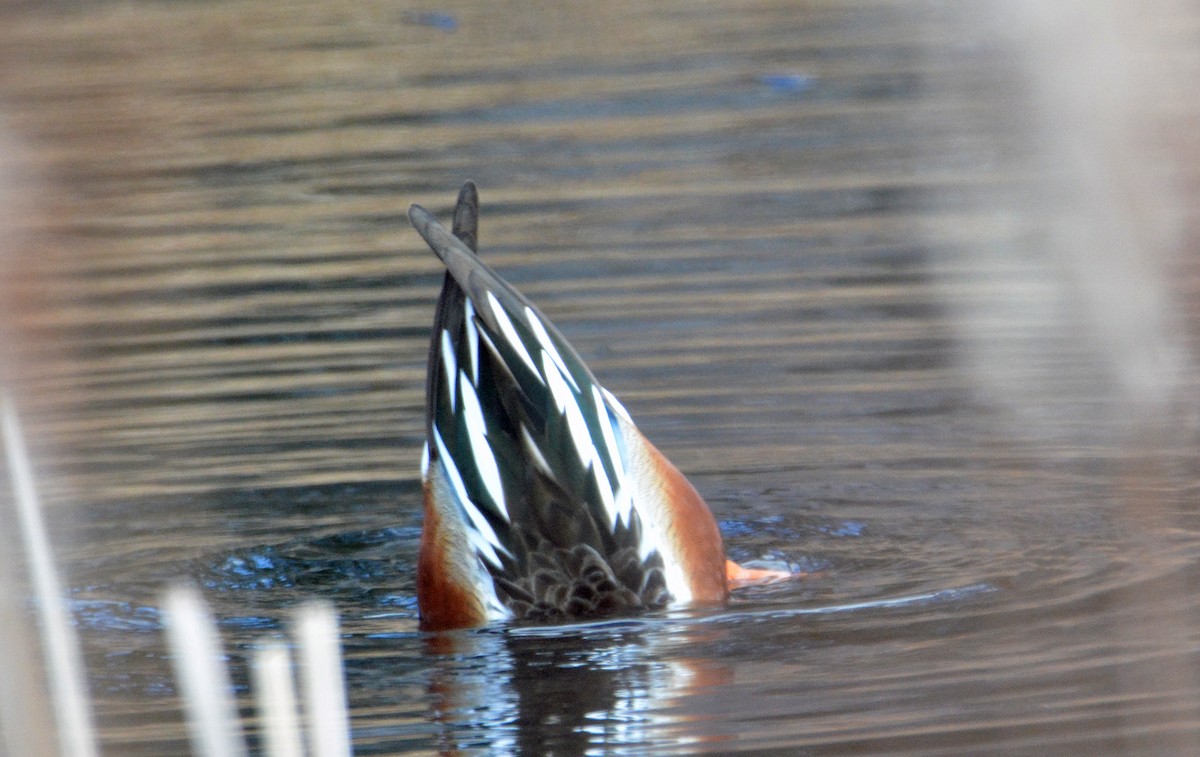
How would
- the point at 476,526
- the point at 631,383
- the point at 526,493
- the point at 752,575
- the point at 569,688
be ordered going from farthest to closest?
the point at 631,383
the point at 752,575
the point at 476,526
the point at 526,493
the point at 569,688

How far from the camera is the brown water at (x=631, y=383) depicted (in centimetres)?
333

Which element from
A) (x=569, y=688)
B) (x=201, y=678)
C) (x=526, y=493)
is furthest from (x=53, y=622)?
(x=526, y=493)

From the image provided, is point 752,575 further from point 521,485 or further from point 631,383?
point 631,383

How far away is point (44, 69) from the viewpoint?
1175 cm

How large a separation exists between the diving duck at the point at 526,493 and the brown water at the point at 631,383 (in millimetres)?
125

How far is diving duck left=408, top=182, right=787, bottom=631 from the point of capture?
13.5 feet

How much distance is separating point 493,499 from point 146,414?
2.31m

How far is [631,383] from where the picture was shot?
6.06 m

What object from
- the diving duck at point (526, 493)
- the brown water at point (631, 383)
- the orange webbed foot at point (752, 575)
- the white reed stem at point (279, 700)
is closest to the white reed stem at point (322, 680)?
the white reed stem at point (279, 700)

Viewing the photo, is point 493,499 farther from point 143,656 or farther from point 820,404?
point 820,404

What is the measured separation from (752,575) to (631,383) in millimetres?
1611

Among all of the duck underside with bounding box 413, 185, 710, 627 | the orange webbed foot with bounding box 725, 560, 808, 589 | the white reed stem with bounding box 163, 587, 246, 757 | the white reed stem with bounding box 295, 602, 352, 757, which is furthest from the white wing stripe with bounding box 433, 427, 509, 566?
the white reed stem with bounding box 163, 587, 246, 757

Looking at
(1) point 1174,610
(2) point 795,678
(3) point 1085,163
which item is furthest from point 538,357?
(3) point 1085,163

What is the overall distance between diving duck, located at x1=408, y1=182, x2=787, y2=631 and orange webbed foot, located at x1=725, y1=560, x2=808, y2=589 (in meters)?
0.11
